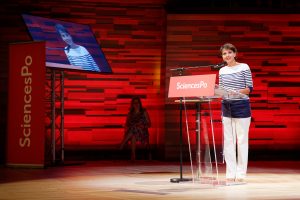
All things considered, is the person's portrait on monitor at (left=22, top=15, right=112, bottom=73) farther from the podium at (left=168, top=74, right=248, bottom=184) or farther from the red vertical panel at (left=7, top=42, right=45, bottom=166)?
the podium at (left=168, top=74, right=248, bottom=184)

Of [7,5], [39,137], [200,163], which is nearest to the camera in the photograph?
[200,163]

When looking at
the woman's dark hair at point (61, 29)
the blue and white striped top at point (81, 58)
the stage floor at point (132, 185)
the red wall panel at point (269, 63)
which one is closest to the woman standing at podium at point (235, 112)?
the stage floor at point (132, 185)

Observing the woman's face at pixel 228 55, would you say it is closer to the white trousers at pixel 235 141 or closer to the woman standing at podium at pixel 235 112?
the woman standing at podium at pixel 235 112

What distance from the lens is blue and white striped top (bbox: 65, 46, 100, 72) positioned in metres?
9.46

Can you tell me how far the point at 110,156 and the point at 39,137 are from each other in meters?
2.71

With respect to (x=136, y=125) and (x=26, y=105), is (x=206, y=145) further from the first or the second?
(x=136, y=125)

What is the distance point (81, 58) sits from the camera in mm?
9641

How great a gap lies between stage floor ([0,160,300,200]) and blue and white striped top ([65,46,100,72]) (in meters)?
1.61

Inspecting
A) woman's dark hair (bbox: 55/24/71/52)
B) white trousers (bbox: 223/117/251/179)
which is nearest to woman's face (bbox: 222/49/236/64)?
white trousers (bbox: 223/117/251/179)

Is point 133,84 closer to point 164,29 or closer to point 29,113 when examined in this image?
point 164,29

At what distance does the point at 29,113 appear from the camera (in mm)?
8992

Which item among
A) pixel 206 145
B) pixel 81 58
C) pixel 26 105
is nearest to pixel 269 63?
pixel 81 58

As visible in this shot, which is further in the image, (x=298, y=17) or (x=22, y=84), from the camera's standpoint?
(x=298, y=17)

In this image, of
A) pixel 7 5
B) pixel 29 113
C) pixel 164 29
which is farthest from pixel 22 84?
pixel 164 29
